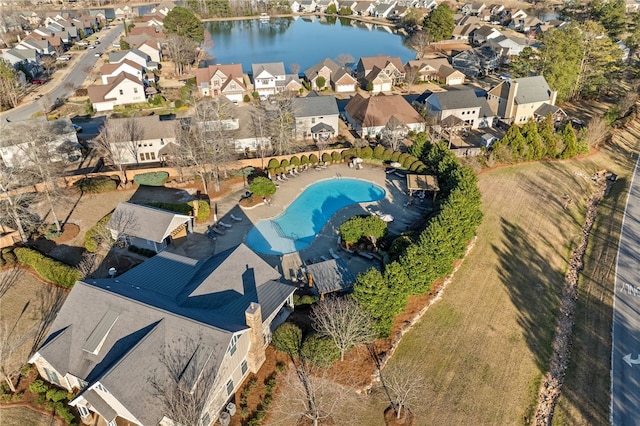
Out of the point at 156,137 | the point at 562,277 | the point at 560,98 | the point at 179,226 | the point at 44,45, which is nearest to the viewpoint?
the point at 562,277

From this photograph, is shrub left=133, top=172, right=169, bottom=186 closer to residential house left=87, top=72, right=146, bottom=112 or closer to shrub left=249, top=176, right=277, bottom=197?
shrub left=249, top=176, right=277, bottom=197

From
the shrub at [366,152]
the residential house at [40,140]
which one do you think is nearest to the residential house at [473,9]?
the shrub at [366,152]

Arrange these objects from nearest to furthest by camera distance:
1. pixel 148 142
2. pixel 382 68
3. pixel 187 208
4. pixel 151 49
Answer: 1. pixel 187 208
2. pixel 148 142
3. pixel 382 68
4. pixel 151 49

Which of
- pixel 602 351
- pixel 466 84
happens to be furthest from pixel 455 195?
pixel 466 84

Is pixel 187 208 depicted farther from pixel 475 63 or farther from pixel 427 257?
pixel 475 63

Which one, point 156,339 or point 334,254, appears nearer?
point 156,339

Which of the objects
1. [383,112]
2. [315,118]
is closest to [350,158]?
[315,118]

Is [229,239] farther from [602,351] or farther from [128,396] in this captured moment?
[602,351]
